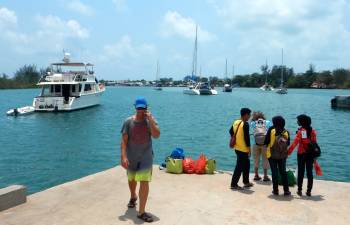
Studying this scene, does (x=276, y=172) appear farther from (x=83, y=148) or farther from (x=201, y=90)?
Answer: (x=201, y=90)

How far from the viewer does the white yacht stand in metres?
46.7

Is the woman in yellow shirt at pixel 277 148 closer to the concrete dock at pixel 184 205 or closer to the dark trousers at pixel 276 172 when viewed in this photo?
the dark trousers at pixel 276 172

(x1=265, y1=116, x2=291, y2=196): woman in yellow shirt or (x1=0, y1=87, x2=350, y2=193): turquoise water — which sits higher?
(x1=265, y1=116, x2=291, y2=196): woman in yellow shirt

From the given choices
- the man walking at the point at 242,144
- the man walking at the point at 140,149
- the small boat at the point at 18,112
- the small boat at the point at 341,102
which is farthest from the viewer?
the small boat at the point at 341,102

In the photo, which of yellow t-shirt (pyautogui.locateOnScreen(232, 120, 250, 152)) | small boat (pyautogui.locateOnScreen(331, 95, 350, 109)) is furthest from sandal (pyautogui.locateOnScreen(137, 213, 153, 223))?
small boat (pyautogui.locateOnScreen(331, 95, 350, 109))

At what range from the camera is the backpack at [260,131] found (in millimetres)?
8897

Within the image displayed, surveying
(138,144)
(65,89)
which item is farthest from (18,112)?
(138,144)

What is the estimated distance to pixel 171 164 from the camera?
32.2 ft

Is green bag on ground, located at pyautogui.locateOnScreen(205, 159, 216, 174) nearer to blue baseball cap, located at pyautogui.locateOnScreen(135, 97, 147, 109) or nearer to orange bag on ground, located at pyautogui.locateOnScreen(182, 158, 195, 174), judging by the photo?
orange bag on ground, located at pyautogui.locateOnScreen(182, 158, 195, 174)

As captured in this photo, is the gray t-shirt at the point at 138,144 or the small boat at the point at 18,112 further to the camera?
the small boat at the point at 18,112

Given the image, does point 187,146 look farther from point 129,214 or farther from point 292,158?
point 129,214

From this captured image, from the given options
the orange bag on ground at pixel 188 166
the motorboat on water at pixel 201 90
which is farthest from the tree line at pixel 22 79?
the orange bag on ground at pixel 188 166

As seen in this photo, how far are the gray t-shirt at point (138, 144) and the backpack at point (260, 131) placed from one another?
10.8 ft

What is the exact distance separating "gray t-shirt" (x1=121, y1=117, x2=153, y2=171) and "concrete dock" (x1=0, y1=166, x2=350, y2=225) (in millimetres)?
874
